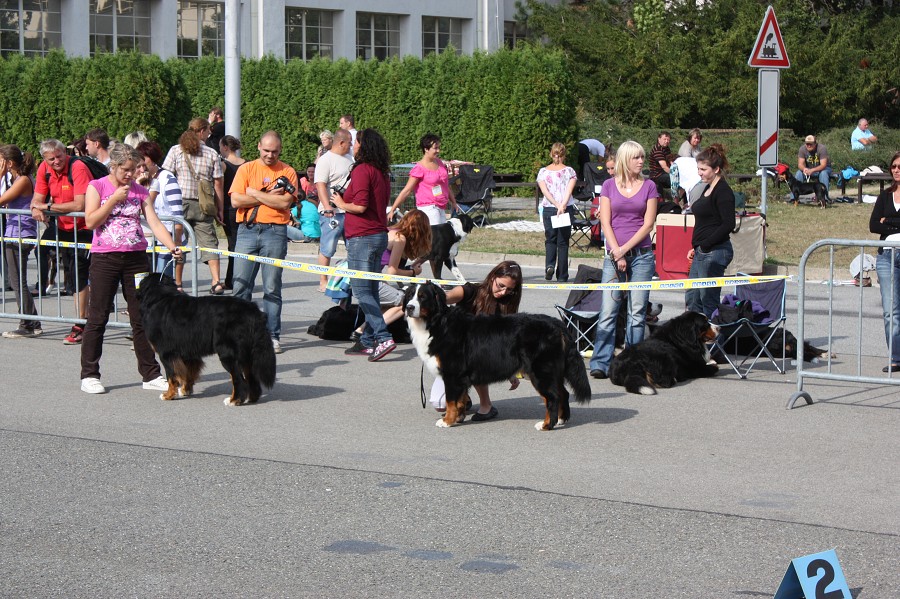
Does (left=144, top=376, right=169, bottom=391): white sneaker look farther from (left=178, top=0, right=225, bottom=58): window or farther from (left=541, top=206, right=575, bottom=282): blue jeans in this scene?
(left=178, top=0, right=225, bottom=58): window

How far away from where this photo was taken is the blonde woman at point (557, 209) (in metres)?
15.8

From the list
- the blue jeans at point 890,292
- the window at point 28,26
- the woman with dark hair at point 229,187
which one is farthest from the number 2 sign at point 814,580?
the window at point 28,26

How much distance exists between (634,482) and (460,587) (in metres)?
1.95

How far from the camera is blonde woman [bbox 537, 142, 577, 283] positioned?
1581cm

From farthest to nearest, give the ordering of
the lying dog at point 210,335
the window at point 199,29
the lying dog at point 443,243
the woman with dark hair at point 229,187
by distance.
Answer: the window at point 199,29 → the woman with dark hair at point 229,187 → the lying dog at point 443,243 → the lying dog at point 210,335

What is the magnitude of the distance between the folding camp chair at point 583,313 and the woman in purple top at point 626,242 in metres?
0.48

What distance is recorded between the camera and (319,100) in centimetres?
3042

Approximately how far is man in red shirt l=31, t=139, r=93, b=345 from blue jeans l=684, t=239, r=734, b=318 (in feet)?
19.0

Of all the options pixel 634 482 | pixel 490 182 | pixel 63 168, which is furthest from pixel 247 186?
pixel 490 182

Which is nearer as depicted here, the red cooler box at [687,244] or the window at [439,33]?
the red cooler box at [687,244]

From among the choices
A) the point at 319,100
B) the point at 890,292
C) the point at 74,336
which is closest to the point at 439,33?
the point at 319,100

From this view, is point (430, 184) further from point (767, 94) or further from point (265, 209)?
point (767, 94)

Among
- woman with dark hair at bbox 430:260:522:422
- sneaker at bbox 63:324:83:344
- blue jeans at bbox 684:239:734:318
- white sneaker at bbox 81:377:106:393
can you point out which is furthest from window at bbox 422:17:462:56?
woman with dark hair at bbox 430:260:522:422

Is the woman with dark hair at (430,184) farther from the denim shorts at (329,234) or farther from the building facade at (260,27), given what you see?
the building facade at (260,27)
